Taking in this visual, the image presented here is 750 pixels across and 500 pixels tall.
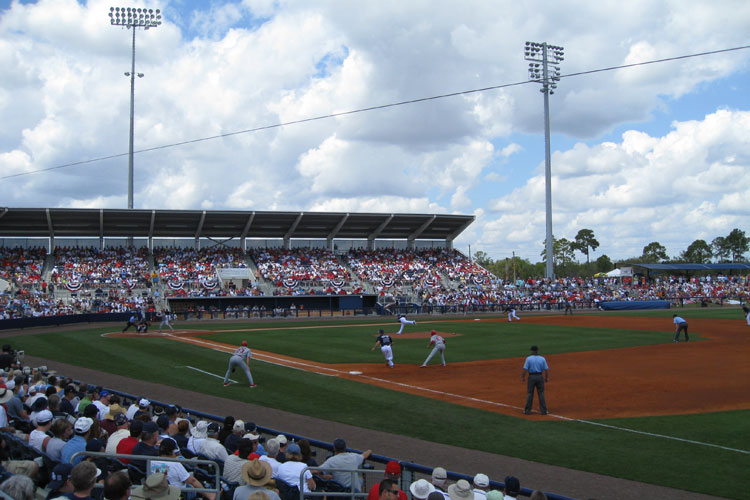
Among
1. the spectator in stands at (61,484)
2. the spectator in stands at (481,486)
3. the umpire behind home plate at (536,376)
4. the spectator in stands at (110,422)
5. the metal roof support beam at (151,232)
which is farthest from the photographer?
the metal roof support beam at (151,232)

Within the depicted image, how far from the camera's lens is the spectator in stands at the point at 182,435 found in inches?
355

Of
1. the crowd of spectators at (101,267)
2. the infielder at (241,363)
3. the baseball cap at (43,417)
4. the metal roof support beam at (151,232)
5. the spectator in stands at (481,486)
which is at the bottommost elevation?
the infielder at (241,363)

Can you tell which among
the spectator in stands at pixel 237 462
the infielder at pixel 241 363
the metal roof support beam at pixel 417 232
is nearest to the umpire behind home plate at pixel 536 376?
the infielder at pixel 241 363

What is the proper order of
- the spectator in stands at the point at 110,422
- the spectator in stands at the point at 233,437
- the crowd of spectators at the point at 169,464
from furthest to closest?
the spectator in stands at the point at 110,422 → the spectator in stands at the point at 233,437 → the crowd of spectators at the point at 169,464

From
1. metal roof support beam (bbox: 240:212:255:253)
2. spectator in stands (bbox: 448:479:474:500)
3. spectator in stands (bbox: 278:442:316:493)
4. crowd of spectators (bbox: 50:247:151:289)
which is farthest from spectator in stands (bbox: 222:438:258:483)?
metal roof support beam (bbox: 240:212:255:253)

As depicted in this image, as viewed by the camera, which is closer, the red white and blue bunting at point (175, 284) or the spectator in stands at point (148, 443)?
the spectator in stands at point (148, 443)

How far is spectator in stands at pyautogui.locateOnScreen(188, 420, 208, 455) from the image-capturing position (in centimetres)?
885

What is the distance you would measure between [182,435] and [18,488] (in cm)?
403

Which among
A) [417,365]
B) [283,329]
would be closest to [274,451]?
[417,365]

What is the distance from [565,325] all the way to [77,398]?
35350 millimetres

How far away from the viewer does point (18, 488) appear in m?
5.25

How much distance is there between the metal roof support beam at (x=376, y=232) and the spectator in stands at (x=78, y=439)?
5776 centimetres

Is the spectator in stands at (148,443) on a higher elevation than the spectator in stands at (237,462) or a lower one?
higher

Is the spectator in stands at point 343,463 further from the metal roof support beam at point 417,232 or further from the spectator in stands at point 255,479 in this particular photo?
the metal roof support beam at point 417,232
